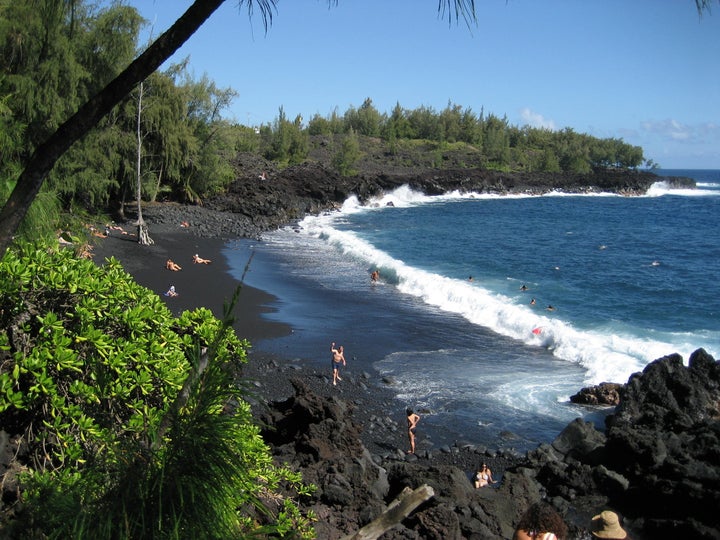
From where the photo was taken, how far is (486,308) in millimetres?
23453

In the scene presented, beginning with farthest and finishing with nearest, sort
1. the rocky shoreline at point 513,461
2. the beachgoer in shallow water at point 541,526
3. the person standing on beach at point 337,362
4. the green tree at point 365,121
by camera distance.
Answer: the green tree at point 365,121 < the person standing on beach at point 337,362 < the rocky shoreline at point 513,461 < the beachgoer in shallow water at point 541,526

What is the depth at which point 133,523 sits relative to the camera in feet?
10.1

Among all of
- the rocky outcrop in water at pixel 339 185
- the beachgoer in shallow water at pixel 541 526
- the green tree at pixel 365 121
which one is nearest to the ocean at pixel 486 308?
the beachgoer in shallow water at pixel 541 526

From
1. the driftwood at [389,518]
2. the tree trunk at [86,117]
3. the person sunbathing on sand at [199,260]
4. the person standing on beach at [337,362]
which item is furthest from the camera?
the person sunbathing on sand at [199,260]

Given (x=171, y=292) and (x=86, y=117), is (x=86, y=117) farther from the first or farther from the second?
(x=171, y=292)

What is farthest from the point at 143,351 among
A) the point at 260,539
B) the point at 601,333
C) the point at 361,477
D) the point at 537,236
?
the point at 537,236

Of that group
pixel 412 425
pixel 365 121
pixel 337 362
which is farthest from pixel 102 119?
pixel 365 121

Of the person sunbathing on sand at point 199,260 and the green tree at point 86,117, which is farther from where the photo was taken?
the person sunbathing on sand at point 199,260

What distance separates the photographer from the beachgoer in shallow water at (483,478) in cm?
1079

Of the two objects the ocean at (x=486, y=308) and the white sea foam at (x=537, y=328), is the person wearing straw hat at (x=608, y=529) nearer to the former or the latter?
the ocean at (x=486, y=308)

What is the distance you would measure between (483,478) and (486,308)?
12964 millimetres

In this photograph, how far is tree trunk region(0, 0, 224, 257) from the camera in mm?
4039

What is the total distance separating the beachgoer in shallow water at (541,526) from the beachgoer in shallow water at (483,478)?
6.51m

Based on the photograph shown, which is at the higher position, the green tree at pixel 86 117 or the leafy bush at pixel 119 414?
the green tree at pixel 86 117
